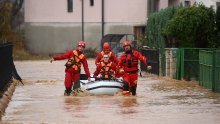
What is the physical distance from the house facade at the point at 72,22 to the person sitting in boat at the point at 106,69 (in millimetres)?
42320

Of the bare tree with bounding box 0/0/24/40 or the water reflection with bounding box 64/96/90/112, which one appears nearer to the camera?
the water reflection with bounding box 64/96/90/112

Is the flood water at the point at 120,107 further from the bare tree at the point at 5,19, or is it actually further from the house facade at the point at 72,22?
the house facade at the point at 72,22

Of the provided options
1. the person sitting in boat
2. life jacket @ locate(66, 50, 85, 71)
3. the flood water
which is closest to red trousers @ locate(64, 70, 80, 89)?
life jacket @ locate(66, 50, 85, 71)

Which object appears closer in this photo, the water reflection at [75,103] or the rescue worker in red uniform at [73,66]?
the water reflection at [75,103]

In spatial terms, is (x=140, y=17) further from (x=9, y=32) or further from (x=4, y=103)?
(x=4, y=103)

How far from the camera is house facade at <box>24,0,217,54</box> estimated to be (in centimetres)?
6881

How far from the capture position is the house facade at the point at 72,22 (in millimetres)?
68812

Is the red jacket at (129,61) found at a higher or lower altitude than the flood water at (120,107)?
higher

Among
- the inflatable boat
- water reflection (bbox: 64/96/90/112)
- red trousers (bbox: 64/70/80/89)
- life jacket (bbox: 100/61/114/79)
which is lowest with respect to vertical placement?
water reflection (bbox: 64/96/90/112)

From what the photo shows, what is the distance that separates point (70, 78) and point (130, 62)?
2121 millimetres

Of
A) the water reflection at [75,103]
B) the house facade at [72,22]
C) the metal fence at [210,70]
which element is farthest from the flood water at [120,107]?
the house facade at [72,22]

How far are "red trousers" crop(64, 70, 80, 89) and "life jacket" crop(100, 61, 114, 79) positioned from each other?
884 millimetres

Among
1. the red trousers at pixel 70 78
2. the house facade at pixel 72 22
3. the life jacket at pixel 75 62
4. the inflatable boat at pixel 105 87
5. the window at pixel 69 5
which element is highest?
the window at pixel 69 5

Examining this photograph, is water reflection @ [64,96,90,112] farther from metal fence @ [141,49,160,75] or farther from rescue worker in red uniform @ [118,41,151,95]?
metal fence @ [141,49,160,75]
